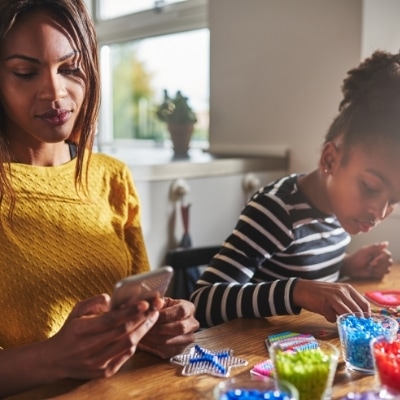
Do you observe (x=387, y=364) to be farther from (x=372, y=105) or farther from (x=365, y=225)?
(x=372, y=105)

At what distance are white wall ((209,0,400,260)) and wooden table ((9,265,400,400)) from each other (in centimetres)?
96

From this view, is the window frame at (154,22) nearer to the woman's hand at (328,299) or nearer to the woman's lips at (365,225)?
the woman's lips at (365,225)

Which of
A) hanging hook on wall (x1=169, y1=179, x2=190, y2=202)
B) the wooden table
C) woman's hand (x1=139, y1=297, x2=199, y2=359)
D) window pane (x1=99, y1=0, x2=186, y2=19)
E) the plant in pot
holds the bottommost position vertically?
the wooden table

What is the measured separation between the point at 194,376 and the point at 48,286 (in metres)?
0.36

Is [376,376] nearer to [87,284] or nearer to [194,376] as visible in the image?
[194,376]

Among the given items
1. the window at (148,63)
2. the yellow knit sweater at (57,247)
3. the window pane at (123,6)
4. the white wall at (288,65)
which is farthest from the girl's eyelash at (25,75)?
the window pane at (123,6)

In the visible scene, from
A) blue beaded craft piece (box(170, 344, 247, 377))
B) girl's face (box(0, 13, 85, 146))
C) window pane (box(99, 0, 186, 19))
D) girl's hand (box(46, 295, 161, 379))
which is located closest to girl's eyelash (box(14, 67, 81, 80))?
girl's face (box(0, 13, 85, 146))

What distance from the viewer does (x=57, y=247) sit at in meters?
1.09

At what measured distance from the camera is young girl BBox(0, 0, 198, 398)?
34.5 inches

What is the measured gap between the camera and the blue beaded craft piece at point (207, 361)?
851mm

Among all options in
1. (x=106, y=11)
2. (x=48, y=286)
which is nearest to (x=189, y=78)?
(x=106, y=11)

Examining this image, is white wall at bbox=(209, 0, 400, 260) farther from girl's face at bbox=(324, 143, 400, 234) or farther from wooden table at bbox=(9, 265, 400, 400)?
wooden table at bbox=(9, 265, 400, 400)

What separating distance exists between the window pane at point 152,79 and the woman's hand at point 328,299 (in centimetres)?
151

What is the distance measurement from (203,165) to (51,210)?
2.96 feet
